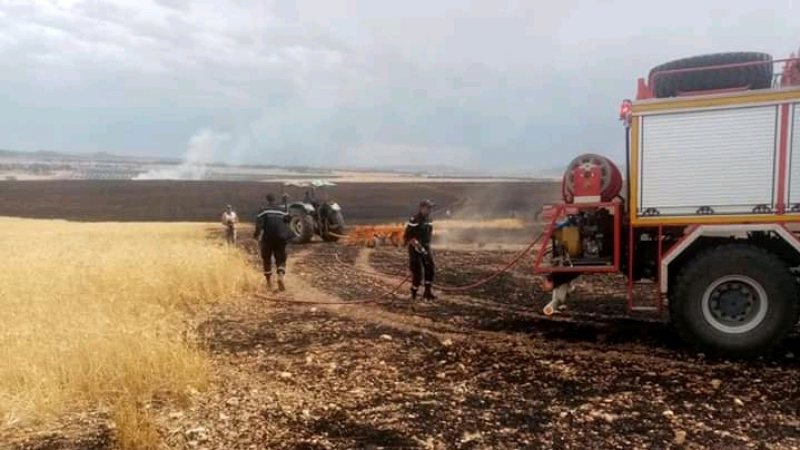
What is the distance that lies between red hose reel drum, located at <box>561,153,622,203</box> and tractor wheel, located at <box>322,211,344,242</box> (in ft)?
51.3

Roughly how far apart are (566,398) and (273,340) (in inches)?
160

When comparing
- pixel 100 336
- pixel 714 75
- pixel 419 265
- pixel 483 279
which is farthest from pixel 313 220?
pixel 714 75

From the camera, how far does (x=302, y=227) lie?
22.6 m

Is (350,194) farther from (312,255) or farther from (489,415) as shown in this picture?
(489,415)

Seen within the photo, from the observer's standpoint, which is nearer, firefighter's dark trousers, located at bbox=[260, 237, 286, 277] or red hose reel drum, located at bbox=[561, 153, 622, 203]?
red hose reel drum, located at bbox=[561, 153, 622, 203]

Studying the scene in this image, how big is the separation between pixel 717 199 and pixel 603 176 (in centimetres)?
128

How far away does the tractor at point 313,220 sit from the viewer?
891 inches

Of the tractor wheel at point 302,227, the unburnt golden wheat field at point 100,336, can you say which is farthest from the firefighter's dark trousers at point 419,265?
the tractor wheel at point 302,227

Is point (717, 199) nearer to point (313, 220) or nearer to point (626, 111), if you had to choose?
point (626, 111)

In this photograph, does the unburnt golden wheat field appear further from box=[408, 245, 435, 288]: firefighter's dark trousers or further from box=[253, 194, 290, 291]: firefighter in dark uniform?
box=[408, 245, 435, 288]: firefighter's dark trousers

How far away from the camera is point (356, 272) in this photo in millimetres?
15672

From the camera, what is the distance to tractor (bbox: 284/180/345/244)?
22.6 metres

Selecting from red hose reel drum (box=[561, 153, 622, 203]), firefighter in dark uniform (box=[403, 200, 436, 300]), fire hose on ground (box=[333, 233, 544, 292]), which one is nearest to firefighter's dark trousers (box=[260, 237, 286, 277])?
fire hose on ground (box=[333, 233, 544, 292])

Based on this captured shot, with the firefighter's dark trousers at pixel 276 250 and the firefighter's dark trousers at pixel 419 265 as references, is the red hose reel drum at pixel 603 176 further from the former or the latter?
the firefighter's dark trousers at pixel 276 250
